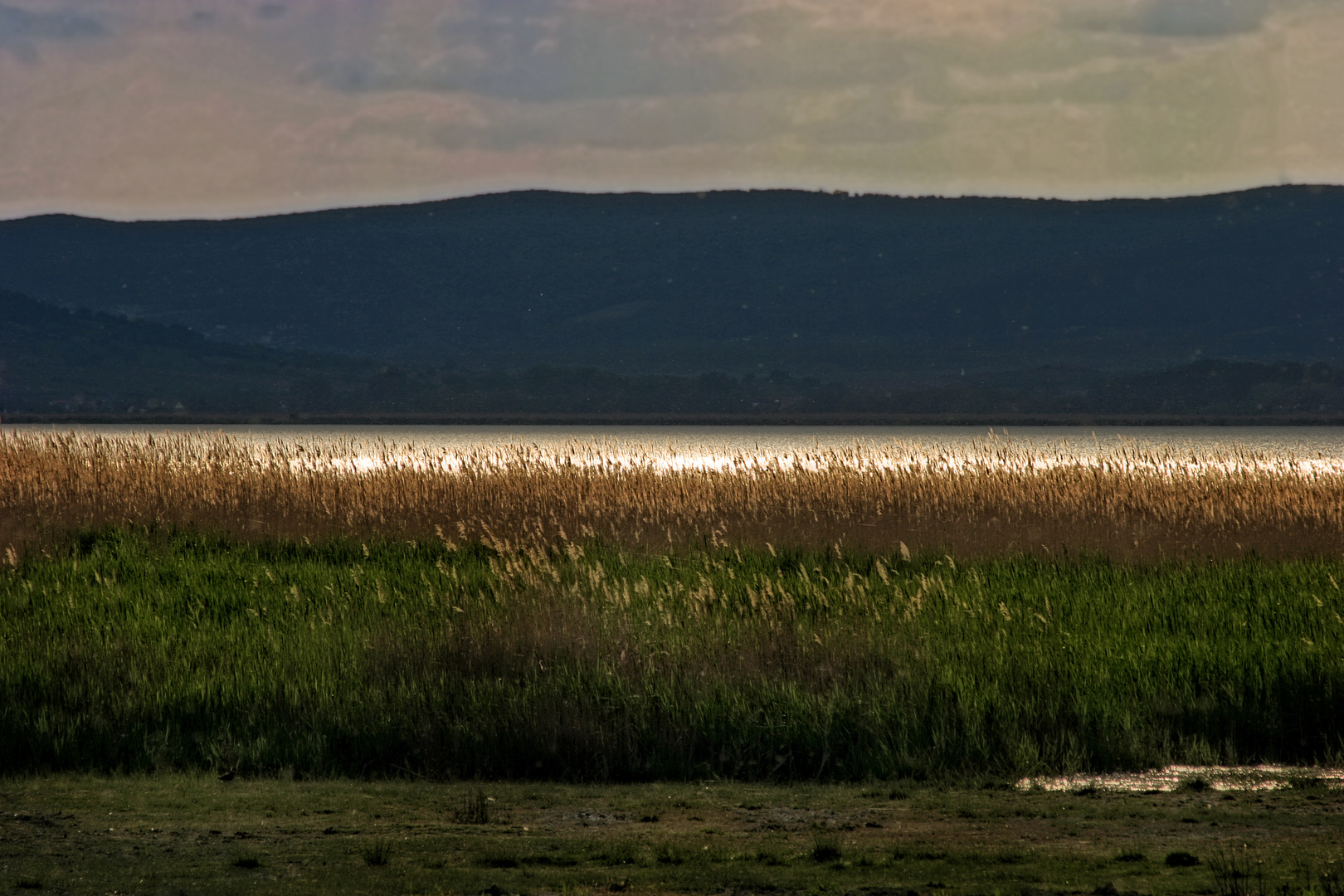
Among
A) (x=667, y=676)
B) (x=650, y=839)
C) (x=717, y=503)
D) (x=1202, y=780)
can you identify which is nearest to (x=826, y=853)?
(x=650, y=839)

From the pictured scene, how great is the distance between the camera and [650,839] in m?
7.58

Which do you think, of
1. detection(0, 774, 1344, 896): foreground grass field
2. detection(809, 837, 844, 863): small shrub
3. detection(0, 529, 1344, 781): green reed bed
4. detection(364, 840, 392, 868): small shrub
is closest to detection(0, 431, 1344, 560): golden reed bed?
detection(0, 529, 1344, 781): green reed bed

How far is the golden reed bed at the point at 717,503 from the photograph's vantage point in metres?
20.3

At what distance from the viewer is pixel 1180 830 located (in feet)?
25.2

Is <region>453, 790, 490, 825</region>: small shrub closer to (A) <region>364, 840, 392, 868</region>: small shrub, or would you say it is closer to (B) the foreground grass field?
(B) the foreground grass field

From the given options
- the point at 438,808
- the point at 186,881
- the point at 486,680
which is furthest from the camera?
the point at 486,680

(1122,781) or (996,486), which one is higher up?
(996,486)

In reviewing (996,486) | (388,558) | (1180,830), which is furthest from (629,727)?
(996,486)

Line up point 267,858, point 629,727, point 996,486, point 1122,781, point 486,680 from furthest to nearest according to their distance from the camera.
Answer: point 996,486 < point 486,680 < point 629,727 < point 1122,781 < point 267,858

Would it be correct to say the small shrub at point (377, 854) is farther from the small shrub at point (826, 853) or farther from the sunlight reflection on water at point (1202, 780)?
the sunlight reflection on water at point (1202, 780)

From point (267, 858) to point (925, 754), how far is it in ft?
14.9

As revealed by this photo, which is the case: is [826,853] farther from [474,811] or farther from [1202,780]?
[1202,780]

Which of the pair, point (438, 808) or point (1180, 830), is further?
point (438, 808)

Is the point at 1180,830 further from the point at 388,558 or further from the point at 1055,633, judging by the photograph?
the point at 388,558
